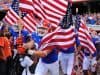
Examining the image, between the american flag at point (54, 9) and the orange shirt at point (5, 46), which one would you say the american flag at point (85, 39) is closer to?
the american flag at point (54, 9)

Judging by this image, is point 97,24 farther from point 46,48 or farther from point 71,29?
point 46,48

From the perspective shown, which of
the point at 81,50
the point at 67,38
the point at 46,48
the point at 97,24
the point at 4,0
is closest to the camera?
the point at 46,48

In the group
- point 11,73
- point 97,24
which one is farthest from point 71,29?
point 97,24

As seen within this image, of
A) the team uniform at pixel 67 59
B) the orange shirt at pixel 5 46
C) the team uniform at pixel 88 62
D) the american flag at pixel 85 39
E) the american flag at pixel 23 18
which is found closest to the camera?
the team uniform at pixel 67 59

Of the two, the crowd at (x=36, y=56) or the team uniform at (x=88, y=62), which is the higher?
the crowd at (x=36, y=56)

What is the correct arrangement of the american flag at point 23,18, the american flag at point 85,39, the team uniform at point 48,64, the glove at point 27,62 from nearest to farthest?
the team uniform at point 48,64 < the glove at point 27,62 < the american flag at point 85,39 < the american flag at point 23,18

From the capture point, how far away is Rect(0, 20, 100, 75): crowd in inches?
508

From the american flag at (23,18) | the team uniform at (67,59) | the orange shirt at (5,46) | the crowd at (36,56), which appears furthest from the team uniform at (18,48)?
the team uniform at (67,59)

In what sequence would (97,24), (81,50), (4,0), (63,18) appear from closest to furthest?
1. (63,18)
2. (81,50)
3. (97,24)
4. (4,0)

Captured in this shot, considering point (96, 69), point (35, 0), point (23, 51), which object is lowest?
point (96, 69)

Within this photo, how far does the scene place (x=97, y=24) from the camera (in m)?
25.3

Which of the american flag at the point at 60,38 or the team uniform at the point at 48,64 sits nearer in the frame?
the american flag at the point at 60,38

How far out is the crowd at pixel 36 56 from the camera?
42.4 ft

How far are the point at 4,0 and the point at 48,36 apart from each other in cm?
1981
